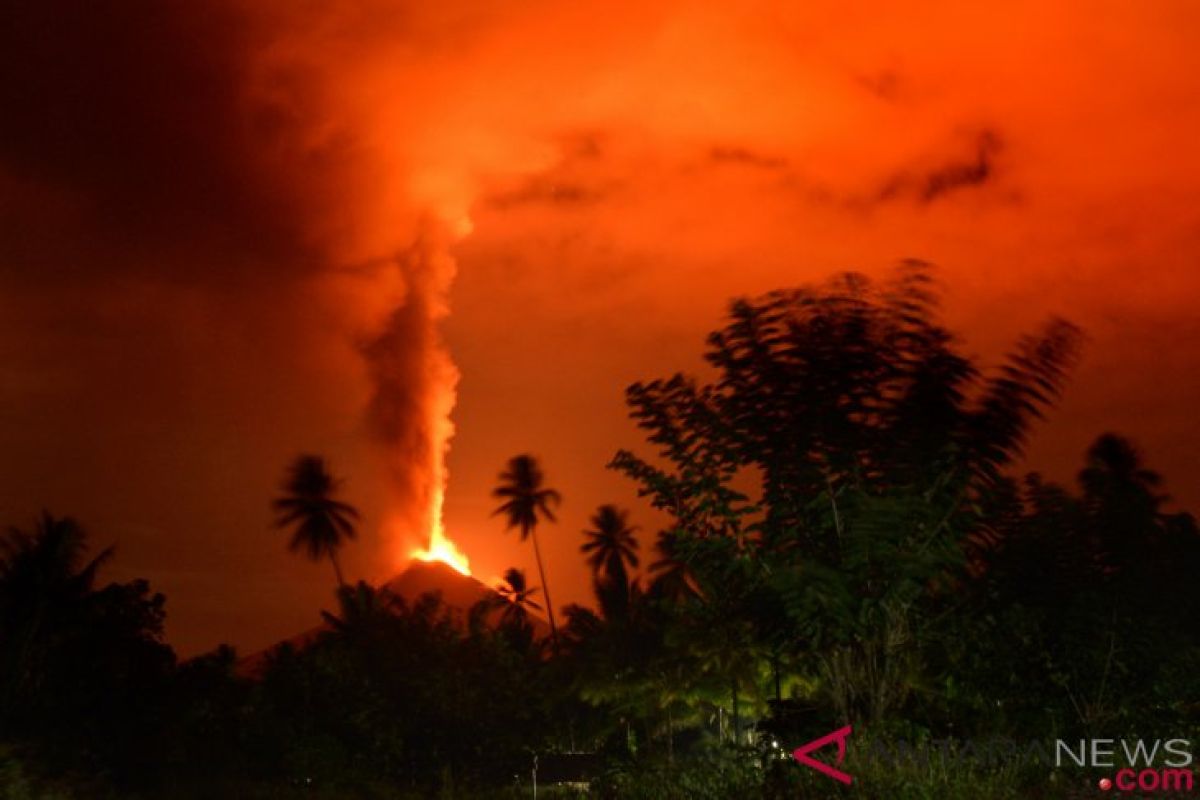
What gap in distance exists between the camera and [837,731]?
1381 centimetres

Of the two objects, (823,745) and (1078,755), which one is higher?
(823,745)

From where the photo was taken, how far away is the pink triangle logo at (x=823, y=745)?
1300 centimetres

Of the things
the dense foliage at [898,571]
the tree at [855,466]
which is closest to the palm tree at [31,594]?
the dense foliage at [898,571]

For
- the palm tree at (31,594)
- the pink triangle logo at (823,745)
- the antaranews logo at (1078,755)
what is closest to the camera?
the pink triangle logo at (823,745)

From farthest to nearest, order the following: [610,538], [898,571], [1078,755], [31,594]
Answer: [610,538] < [31,594] < [1078,755] < [898,571]

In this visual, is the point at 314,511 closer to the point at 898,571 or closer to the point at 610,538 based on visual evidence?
the point at 610,538

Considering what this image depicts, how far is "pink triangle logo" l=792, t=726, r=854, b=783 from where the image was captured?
13.0 m

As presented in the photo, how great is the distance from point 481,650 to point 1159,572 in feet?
98.1

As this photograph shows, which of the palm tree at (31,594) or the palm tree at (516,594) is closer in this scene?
the palm tree at (31,594)

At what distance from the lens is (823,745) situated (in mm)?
13883

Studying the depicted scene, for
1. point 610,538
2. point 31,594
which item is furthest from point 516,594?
point 31,594

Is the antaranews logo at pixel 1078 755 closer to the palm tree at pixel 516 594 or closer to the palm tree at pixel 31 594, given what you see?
the palm tree at pixel 31 594

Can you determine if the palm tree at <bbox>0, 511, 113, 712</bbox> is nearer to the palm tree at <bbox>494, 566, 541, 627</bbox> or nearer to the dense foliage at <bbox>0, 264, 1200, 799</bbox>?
the dense foliage at <bbox>0, 264, 1200, 799</bbox>

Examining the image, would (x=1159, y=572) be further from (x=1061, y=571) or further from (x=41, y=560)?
(x=41, y=560)
